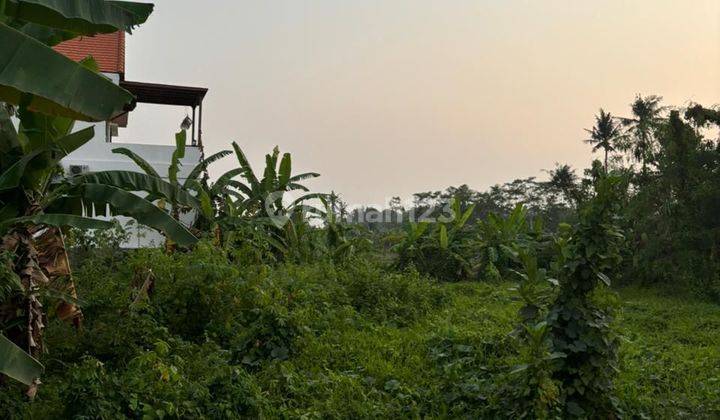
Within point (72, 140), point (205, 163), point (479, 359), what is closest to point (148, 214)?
point (72, 140)

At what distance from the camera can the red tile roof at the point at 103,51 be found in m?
14.4

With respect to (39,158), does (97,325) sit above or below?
below

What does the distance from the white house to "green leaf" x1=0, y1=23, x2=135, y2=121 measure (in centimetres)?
903

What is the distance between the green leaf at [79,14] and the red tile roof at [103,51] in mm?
10470

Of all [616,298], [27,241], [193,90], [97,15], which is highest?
[193,90]

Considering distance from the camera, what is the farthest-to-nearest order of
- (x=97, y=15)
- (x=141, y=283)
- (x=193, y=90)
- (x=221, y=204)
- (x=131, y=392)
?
(x=193, y=90), (x=221, y=204), (x=141, y=283), (x=131, y=392), (x=97, y=15)

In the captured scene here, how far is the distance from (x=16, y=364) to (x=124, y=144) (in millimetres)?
10224

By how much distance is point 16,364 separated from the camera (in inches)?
167

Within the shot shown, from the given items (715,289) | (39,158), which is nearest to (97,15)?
(39,158)

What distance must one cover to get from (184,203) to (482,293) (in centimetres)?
633

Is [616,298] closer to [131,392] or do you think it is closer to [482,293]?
[131,392]

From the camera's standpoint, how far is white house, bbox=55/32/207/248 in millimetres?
13195

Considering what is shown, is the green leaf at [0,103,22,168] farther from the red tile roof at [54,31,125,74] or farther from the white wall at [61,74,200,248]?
the red tile roof at [54,31,125,74]

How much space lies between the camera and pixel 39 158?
5.53m
